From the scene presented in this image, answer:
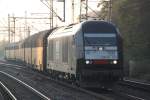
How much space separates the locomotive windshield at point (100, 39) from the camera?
21.0m

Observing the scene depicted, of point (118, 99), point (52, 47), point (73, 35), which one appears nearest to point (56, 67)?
point (52, 47)

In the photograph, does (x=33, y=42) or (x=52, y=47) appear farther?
(x=33, y=42)

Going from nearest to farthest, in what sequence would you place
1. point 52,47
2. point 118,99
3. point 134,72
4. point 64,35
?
point 118,99, point 64,35, point 52,47, point 134,72

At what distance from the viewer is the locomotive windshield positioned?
68.9ft

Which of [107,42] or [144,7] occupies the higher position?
[144,7]

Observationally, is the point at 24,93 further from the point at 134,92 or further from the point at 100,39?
the point at 134,92

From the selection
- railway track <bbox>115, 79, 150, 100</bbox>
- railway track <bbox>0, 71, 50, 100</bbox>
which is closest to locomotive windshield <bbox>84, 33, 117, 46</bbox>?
railway track <bbox>115, 79, 150, 100</bbox>

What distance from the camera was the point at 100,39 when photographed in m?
21.1

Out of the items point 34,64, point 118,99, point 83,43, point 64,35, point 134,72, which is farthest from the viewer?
point 34,64

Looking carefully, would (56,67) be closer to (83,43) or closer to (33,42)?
(83,43)

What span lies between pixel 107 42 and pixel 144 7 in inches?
853

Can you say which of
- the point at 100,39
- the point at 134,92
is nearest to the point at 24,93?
the point at 100,39

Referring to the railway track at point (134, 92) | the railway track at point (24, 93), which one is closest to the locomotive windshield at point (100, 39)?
the railway track at point (134, 92)

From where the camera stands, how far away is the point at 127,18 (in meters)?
46.2
